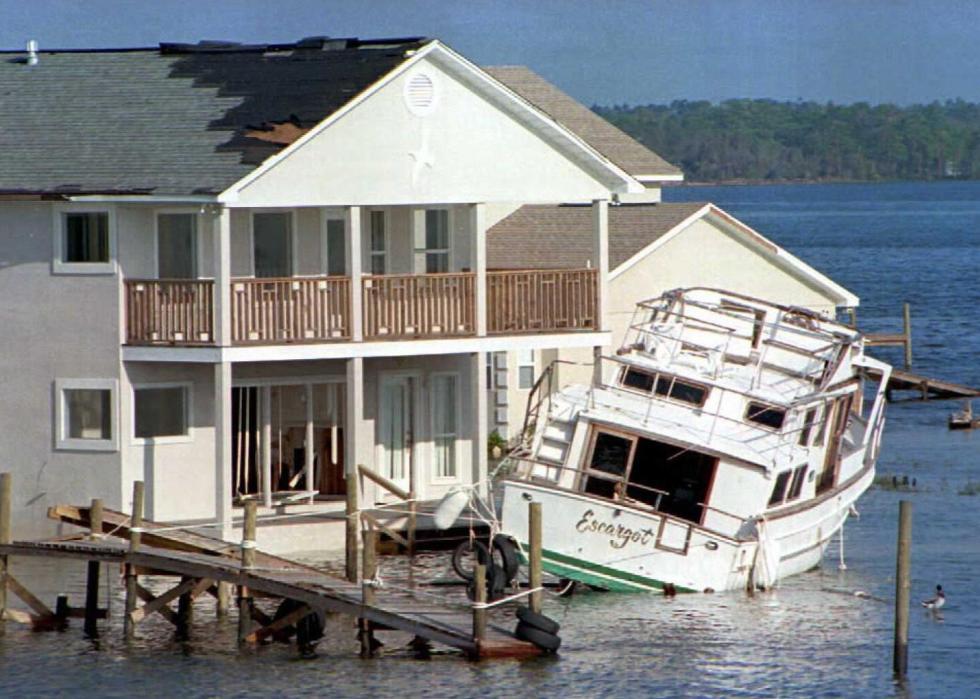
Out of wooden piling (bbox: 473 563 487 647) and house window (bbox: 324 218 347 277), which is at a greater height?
house window (bbox: 324 218 347 277)

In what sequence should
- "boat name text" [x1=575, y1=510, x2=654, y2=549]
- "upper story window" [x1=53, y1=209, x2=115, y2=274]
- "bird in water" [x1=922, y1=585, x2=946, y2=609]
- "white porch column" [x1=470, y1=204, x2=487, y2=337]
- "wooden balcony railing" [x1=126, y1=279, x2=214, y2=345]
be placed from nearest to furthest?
"boat name text" [x1=575, y1=510, x2=654, y2=549]
"bird in water" [x1=922, y1=585, x2=946, y2=609]
"wooden balcony railing" [x1=126, y1=279, x2=214, y2=345]
"upper story window" [x1=53, y1=209, x2=115, y2=274]
"white porch column" [x1=470, y1=204, x2=487, y2=337]

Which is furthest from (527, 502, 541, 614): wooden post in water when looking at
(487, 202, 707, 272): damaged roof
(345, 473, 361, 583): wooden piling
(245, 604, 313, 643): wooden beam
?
(487, 202, 707, 272): damaged roof

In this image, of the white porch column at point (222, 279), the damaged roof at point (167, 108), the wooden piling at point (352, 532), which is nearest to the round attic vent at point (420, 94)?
the damaged roof at point (167, 108)

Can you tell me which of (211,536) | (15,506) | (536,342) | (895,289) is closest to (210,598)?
(211,536)

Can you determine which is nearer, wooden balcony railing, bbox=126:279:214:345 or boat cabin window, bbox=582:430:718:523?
boat cabin window, bbox=582:430:718:523

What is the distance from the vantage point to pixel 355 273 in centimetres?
4278

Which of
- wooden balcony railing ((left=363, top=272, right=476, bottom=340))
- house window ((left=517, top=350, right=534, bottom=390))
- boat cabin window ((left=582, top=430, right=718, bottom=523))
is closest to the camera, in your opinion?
boat cabin window ((left=582, top=430, right=718, bottom=523))

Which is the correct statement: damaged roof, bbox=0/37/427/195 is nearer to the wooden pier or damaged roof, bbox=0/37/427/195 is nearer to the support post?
the wooden pier

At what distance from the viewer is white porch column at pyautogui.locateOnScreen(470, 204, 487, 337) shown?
145 feet

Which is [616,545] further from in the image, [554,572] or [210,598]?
[210,598]

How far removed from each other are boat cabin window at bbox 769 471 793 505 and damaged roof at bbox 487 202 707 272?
14.5 meters

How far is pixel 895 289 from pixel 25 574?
292 ft

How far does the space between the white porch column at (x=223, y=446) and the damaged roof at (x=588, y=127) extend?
26.9 m

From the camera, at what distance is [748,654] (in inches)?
1404
